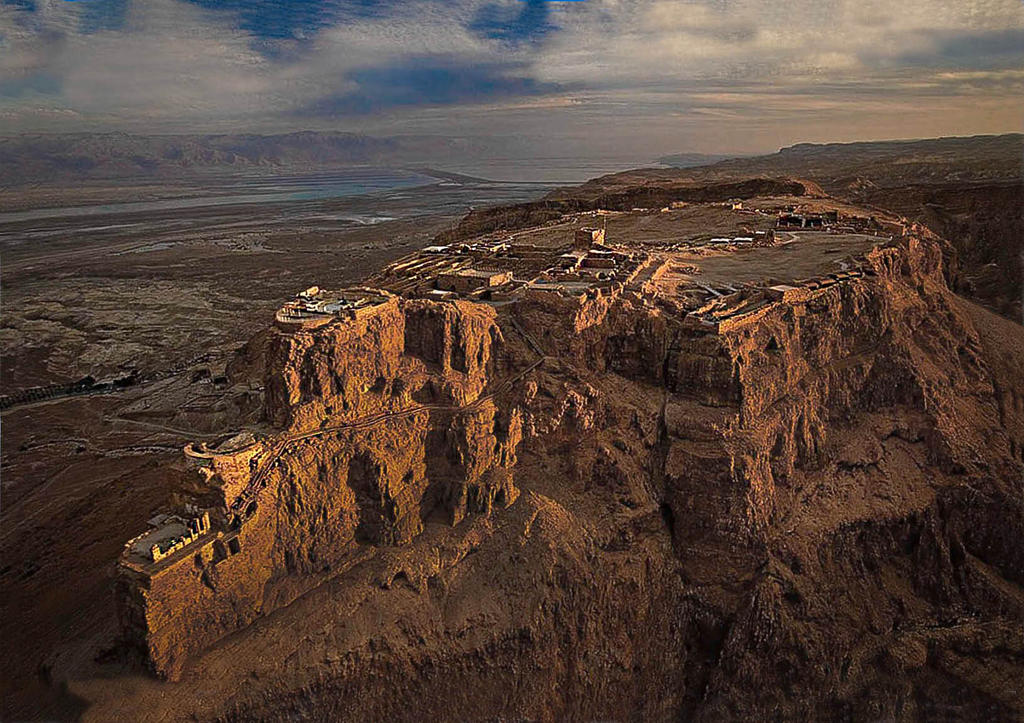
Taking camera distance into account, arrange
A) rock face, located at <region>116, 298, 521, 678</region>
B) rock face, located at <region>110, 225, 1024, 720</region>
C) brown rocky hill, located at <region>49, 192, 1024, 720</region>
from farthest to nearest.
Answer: rock face, located at <region>110, 225, 1024, 720</region> → brown rocky hill, located at <region>49, 192, 1024, 720</region> → rock face, located at <region>116, 298, 521, 678</region>

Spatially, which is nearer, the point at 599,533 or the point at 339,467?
the point at 339,467

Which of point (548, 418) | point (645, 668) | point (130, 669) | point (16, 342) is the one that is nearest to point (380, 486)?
point (548, 418)

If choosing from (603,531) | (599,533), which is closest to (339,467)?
(599,533)

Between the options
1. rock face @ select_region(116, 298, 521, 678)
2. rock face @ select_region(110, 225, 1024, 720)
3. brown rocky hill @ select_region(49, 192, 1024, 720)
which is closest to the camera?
rock face @ select_region(116, 298, 521, 678)

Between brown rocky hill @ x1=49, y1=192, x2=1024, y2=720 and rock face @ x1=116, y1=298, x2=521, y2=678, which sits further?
brown rocky hill @ x1=49, y1=192, x2=1024, y2=720

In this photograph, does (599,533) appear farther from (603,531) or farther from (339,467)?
(339,467)
